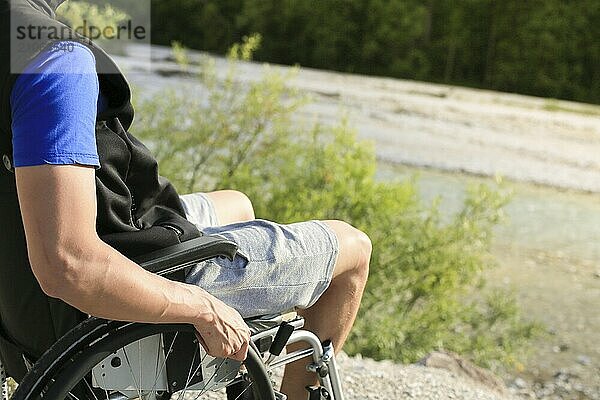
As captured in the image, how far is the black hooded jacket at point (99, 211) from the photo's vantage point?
1.61 m

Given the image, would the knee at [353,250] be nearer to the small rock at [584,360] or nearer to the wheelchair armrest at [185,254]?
the wheelchair armrest at [185,254]

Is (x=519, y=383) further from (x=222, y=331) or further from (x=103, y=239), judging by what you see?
(x=103, y=239)

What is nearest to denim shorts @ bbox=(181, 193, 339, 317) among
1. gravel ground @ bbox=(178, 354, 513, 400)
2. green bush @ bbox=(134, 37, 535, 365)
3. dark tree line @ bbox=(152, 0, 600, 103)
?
gravel ground @ bbox=(178, 354, 513, 400)

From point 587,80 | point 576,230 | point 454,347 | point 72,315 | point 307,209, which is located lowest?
point 587,80

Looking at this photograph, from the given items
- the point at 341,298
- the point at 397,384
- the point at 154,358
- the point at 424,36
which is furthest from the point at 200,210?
the point at 424,36

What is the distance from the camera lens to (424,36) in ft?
66.0

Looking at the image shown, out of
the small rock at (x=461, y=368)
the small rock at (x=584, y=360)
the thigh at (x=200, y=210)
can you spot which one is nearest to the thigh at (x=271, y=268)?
the thigh at (x=200, y=210)

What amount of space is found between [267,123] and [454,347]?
1.48 metres

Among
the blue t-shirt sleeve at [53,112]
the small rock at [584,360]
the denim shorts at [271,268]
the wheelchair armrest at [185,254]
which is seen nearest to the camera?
the blue t-shirt sleeve at [53,112]

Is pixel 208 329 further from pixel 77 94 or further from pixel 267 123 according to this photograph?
pixel 267 123

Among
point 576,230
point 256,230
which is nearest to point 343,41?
point 576,230

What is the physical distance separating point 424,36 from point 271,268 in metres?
18.7

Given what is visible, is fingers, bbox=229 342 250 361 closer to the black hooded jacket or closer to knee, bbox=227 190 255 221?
the black hooded jacket

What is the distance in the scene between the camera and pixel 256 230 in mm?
1992
